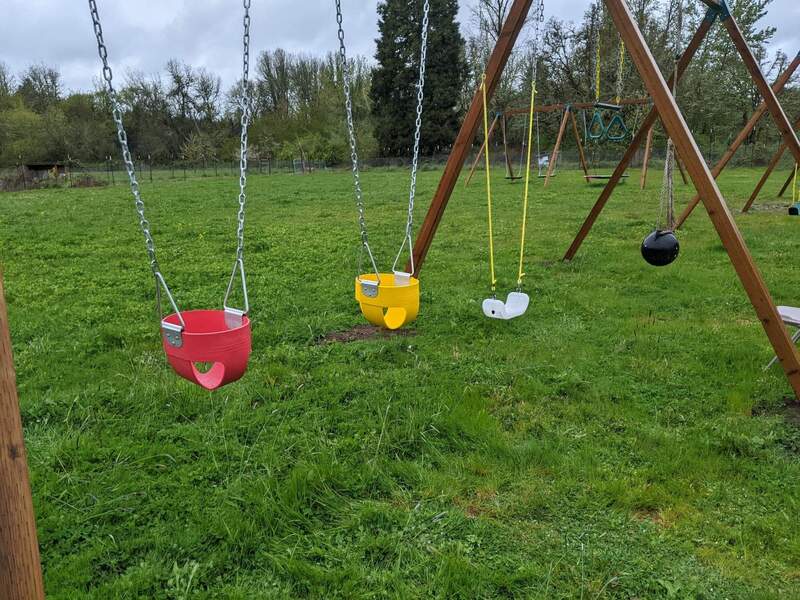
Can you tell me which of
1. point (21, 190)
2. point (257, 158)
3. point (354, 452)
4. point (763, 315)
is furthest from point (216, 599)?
point (257, 158)

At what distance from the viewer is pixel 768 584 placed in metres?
2.20

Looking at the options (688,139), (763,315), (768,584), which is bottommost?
(768,584)

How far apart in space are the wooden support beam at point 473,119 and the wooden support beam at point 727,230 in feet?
3.10

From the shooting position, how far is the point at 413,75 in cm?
3475

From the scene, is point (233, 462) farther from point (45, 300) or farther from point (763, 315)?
point (45, 300)

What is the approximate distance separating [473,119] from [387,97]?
3450cm

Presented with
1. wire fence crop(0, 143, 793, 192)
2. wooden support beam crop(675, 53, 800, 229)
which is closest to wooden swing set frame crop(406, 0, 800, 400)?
wooden support beam crop(675, 53, 800, 229)

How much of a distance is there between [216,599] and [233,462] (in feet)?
2.87

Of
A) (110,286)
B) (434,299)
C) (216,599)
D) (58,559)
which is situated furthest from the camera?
(110,286)

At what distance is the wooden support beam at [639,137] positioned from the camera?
4926 millimetres

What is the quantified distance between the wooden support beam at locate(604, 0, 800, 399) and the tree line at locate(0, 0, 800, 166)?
83.2 ft

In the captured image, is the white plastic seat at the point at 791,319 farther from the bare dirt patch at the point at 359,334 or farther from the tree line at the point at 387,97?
the tree line at the point at 387,97

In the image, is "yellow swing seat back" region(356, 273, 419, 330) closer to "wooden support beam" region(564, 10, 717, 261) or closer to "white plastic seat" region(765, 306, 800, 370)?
"white plastic seat" region(765, 306, 800, 370)

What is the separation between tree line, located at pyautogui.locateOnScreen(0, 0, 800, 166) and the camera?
29.0 metres
